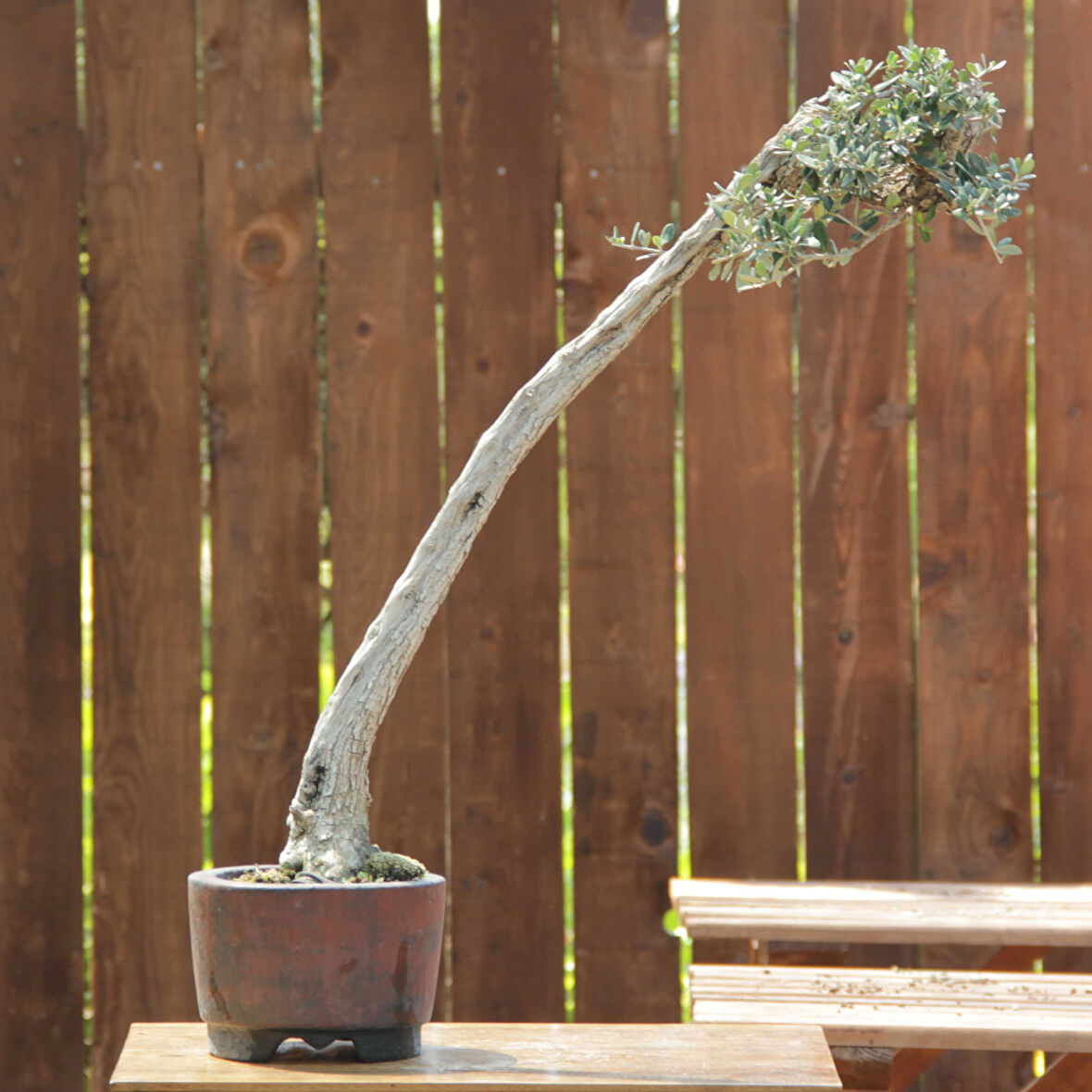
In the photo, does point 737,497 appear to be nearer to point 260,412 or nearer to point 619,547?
point 619,547

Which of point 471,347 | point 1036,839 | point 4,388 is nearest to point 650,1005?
point 1036,839

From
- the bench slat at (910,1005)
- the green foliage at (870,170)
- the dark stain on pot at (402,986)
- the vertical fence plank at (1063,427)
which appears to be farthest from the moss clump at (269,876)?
the vertical fence plank at (1063,427)

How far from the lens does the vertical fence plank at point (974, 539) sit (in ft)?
8.36

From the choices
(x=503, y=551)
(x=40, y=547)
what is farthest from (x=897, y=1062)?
(x=40, y=547)

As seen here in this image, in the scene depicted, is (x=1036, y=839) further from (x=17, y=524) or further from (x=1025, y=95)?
(x=17, y=524)

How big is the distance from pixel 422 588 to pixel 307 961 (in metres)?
0.38

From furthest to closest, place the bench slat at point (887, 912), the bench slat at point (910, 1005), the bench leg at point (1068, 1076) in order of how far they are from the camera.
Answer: the bench slat at point (887, 912) → the bench leg at point (1068, 1076) → the bench slat at point (910, 1005)

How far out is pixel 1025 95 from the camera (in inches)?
102

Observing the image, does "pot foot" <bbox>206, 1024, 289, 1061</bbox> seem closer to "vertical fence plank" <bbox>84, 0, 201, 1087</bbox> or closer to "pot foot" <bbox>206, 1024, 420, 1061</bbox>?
"pot foot" <bbox>206, 1024, 420, 1061</bbox>

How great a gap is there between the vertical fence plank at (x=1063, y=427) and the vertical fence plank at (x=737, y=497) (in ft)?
1.53

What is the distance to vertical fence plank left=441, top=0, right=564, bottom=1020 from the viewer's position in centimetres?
255

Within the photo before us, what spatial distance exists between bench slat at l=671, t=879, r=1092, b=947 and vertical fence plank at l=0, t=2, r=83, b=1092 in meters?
1.16

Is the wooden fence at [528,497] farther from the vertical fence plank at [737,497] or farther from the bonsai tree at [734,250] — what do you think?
the bonsai tree at [734,250]

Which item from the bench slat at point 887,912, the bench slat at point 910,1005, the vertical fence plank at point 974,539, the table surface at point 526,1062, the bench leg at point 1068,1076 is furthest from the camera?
the vertical fence plank at point 974,539
